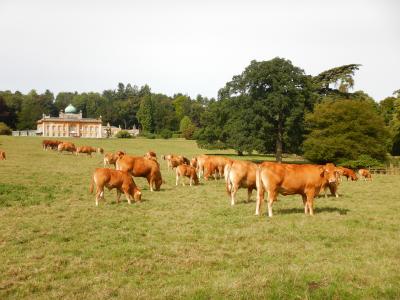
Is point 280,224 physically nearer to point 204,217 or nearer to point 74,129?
point 204,217

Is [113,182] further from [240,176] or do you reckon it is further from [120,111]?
[120,111]

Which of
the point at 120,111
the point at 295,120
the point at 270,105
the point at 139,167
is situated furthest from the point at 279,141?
the point at 120,111

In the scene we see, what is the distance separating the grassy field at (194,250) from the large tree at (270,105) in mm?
26639

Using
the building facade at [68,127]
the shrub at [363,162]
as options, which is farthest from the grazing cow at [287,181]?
the building facade at [68,127]

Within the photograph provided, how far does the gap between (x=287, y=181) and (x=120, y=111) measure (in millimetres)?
137085

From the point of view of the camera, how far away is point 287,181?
13.0m

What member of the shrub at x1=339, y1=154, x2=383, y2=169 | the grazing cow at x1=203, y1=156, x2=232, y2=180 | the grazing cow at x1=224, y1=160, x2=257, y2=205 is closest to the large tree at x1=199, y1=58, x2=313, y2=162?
the shrub at x1=339, y1=154, x2=383, y2=169

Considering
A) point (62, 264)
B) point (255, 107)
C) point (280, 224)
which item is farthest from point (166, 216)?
point (255, 107)

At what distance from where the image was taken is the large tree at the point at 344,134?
4094 cm

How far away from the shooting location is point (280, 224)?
11.6m

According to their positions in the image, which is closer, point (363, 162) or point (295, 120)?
point (363, 162)

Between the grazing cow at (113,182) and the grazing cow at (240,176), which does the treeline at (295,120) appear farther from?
the grazing cow at (113,182)

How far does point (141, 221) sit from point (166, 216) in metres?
1.09

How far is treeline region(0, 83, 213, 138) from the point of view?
118m
